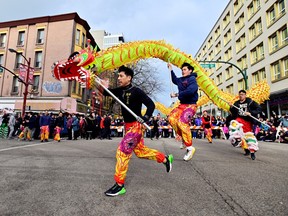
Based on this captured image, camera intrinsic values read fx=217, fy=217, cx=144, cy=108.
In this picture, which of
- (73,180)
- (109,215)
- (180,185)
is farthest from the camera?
(73,180)

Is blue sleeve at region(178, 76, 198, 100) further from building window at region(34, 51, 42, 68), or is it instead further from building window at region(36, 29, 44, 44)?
building window at region(36, 29, 44, 44)

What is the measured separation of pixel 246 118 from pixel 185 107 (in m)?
2.78

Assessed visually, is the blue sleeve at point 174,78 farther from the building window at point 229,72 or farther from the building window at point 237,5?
the building window at point 229,72

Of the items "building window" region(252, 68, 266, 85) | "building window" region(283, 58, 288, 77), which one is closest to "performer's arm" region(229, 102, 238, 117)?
"building window" region(283, 58, 288, 77)

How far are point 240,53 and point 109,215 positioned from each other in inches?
1221

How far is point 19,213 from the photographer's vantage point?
7.44ft

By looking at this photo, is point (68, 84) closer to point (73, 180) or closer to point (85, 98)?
point (85, 98)

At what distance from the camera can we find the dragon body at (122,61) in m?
4.64

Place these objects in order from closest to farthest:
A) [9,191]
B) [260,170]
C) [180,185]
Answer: [9,191], [180,185], [260,170]

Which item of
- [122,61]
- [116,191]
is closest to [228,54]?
[122,61]

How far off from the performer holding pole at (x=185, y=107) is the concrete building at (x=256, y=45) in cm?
807

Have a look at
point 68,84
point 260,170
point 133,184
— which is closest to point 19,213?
point 133,184

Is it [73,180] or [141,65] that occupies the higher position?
[141,65]

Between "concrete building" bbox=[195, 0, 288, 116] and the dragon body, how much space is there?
599 cm
